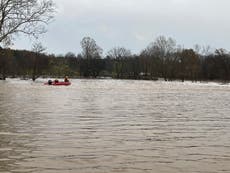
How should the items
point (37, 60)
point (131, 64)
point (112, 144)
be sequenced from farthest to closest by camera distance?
point (131, 64)
point (37, 60)
point (112, 144)

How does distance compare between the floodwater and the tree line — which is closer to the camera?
the floodwater

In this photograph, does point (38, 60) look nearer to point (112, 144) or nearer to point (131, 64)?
point (131, 64)

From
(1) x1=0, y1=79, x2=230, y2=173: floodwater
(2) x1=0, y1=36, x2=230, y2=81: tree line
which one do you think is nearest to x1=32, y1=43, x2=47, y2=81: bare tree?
(2) x1=0, y1=36, x2=230, y2=81: tree line

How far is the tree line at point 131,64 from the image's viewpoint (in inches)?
5333

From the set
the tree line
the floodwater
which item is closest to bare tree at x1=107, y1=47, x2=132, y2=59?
the tree line

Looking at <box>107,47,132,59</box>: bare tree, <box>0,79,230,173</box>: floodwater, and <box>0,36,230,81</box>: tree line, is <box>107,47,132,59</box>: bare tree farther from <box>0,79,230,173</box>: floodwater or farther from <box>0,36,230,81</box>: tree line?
<box>0,79,230,173</box>: floodwater

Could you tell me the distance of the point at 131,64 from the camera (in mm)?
170625

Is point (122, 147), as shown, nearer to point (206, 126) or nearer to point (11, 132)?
point (11, 132)

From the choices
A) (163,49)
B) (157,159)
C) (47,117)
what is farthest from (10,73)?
(157,159)

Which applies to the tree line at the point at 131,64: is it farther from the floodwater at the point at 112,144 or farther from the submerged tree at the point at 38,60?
the floodwater at the point at 112,144

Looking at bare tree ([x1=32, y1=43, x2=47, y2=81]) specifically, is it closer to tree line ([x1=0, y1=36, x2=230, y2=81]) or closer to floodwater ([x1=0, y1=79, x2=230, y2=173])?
tree line ([x1=0, y1=36, x2=230, y2=81])

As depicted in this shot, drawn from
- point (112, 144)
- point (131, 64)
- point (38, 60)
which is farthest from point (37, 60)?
point (112, 144)

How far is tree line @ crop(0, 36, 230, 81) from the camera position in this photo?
135450 mm

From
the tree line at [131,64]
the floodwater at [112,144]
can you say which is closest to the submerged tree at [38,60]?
the tree line at [131,64]
